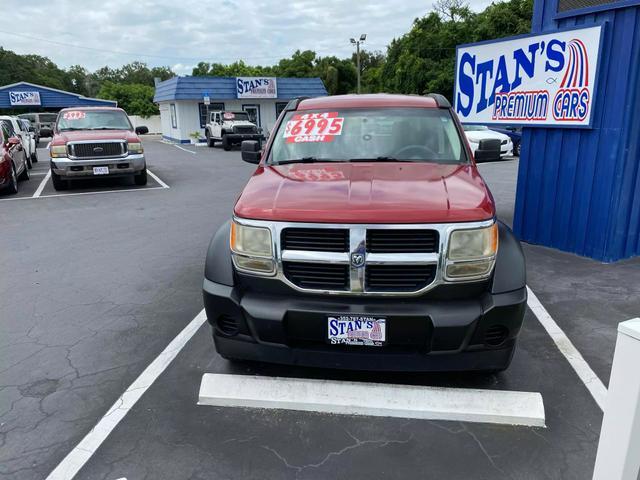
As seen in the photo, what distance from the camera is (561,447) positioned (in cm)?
274

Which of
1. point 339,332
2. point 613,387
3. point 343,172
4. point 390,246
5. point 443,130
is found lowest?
point 339,332

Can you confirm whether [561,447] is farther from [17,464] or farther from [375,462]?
[17,464]

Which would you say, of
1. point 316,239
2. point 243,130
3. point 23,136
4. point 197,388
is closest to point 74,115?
point 23,136

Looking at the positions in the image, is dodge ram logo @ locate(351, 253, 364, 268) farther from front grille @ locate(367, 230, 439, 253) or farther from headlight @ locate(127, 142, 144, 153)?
headlight @ locate(127, 142, 144, 153)

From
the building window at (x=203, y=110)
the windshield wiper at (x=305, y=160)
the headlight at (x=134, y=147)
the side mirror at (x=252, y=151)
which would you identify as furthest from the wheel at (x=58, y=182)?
the building window at (x=203, y=110)

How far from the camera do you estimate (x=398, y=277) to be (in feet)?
9.50

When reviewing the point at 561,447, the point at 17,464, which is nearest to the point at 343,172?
the point at 561,447

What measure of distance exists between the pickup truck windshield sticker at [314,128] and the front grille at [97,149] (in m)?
8.19

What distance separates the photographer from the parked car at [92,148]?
11023mm

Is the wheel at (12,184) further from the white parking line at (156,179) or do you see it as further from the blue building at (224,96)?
the blue building at (224,96)

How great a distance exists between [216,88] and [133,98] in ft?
98.5

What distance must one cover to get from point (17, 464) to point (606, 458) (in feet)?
9.36

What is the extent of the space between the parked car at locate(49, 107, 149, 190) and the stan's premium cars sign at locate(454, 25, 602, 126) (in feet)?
25.1

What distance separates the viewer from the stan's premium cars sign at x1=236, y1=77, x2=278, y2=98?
3166cm
